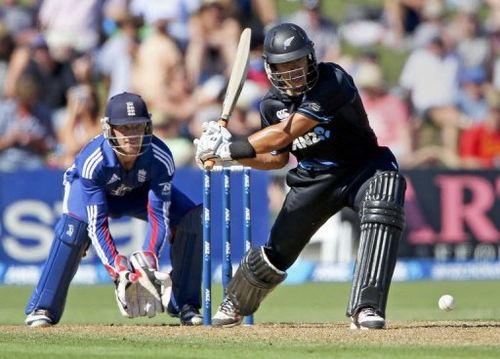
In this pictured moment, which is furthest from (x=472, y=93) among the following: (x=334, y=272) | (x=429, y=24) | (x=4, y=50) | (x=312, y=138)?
(x=312, y=138)

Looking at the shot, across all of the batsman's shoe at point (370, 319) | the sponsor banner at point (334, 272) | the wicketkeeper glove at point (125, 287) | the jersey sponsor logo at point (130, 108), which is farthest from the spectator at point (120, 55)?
the batsman's shoe at point (370, 319)

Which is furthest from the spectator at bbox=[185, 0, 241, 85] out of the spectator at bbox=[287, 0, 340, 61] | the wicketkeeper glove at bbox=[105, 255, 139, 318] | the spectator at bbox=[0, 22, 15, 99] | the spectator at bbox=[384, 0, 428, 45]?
the wicketkeeper glove at bbox=[105, 255, 139, 318]

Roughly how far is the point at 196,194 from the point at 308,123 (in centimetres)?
675

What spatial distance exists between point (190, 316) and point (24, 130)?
6691 mm

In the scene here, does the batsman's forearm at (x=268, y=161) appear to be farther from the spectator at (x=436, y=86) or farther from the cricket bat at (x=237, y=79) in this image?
the spectator at (x=436, y=86)

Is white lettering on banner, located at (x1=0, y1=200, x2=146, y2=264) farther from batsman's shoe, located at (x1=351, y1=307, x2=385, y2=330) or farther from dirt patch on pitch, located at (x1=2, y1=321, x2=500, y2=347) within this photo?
batsman's shoe, located at (x1=351, y1=307, x2=385, y2=330)

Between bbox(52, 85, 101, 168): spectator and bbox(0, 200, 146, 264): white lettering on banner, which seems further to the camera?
bbox(52, 85, 101, 168): spectator

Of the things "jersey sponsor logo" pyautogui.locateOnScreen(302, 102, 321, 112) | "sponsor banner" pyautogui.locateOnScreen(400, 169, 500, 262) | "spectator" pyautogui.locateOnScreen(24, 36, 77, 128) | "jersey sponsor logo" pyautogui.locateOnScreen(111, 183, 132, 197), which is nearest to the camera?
"jersey sponsor logo" pyautogui.locateOnScreen(302, 102, 321, 112)

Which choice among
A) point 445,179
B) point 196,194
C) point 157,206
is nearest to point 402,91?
point 445,179

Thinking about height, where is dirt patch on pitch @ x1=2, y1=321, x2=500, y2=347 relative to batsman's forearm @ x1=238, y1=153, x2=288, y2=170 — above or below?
below

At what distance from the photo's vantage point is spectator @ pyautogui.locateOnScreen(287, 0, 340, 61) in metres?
16.0

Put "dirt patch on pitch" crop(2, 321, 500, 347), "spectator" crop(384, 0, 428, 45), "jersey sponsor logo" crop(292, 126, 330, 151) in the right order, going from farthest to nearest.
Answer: "spectator" crop(384, 0, 428, 45)
"jersey sponsor logo" crop(292, 126, 330, 151)
"dirt patch on pitch" crop(2, 321, 500, 347)

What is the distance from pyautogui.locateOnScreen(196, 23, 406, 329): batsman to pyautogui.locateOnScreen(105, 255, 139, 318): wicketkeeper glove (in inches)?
30.8

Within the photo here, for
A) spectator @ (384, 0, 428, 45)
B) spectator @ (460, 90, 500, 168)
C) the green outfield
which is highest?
spectator @ (384, 0, 428, 45)
